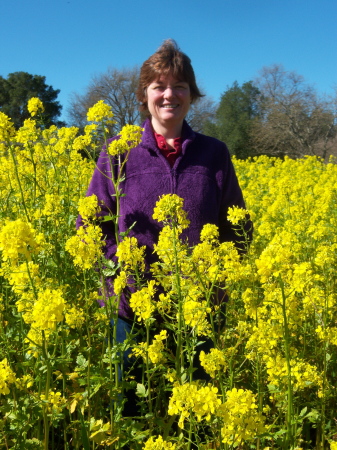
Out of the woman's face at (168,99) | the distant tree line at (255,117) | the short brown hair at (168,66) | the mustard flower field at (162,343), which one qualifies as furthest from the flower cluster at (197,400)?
the distant tree line at (255,117)

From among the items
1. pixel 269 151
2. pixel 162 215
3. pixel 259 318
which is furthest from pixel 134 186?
pixel 269 151

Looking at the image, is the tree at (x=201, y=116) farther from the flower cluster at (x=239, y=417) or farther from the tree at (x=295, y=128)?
the flower cluster at (x=239, y=417)

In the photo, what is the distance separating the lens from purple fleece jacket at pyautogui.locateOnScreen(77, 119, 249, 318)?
2738mm

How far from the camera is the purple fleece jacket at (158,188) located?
8.98 feet

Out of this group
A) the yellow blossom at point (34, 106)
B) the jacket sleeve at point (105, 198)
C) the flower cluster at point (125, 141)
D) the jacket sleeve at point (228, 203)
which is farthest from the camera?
the yellow blossom at point (34, 106)

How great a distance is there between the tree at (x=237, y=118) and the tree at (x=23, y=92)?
1100cm

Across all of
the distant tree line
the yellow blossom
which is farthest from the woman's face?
the distant tree line

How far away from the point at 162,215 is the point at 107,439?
3.27 feet

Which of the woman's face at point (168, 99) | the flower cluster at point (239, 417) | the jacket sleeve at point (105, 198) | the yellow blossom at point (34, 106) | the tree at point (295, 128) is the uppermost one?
the tree at point (295, 128)

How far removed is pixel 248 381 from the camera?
300 cm

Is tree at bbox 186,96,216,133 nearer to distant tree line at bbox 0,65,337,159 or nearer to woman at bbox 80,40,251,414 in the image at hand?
distant tree line at bbox 0,65,337,159

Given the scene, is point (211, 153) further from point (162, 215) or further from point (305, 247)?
point (305, 247)

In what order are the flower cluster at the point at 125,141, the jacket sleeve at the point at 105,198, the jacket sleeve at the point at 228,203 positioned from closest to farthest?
the flower cluster at the point at 125,141, the jacket sleeve at the point at 105,198, the jacket sleeve at the point at 228,203

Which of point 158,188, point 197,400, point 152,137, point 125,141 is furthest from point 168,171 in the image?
point 197,400
